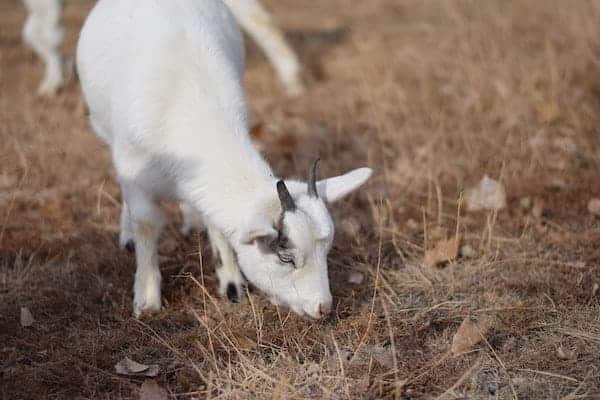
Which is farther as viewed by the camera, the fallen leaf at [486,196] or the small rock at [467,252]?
the fallen leaf at [486,196]

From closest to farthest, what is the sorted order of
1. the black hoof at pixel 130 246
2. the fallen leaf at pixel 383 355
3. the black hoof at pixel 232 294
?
the fallen leaf at pixel 383 355, the black hoof at pixel 232 294, the black hoof at pixel 130 246

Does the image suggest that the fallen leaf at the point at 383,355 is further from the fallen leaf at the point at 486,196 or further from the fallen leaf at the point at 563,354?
the fallen leaf at the point at 486,196

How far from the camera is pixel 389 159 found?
7133 mm

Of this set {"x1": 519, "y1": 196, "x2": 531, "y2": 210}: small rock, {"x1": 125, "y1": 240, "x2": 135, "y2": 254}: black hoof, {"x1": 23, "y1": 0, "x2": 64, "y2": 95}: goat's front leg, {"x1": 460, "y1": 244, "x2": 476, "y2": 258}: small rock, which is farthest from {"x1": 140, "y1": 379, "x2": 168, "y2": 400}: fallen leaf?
{"x1": 23, "y1": 0, "x2": 64, "y2": 95}: goat's front leg

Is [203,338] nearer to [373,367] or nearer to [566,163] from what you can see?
[373,367]

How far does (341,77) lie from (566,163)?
3441 millimetres

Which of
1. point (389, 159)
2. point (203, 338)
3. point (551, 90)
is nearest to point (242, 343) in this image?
point (203, 338)

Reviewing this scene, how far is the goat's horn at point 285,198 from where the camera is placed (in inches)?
150

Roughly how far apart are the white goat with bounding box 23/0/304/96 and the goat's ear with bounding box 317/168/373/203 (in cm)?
488

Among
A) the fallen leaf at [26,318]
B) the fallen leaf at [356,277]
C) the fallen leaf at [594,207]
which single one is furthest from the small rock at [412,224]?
the fallen leaf at [26,318]

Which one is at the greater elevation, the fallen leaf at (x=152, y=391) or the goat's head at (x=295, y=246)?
the goat's head at (x=295, y=246)

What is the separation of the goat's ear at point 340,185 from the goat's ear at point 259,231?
474 millimetres

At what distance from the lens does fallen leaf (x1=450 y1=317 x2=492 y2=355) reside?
419 cm

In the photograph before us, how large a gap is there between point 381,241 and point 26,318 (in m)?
2.28
